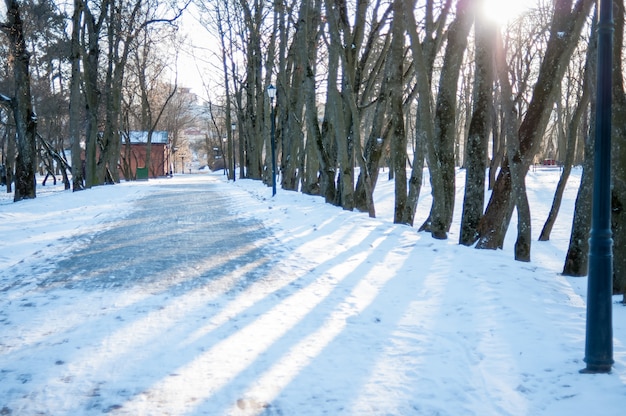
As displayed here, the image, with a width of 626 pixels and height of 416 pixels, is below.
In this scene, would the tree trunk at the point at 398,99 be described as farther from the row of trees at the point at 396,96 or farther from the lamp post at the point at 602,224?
the lamp post at the point at 602,224

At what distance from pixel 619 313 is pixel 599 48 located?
2.61 m

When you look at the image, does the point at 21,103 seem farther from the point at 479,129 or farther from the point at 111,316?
the point at 111,316

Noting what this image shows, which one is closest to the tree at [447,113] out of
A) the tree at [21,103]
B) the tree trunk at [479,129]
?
the tree trunk at [479,129]

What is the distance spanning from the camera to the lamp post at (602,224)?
11.9 ft

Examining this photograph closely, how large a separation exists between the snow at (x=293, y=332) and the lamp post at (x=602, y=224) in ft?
0.58

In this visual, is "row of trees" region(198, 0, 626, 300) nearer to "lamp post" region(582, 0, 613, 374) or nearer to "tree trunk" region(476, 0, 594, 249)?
"tree trunk" region(476, 0, 594, 249)

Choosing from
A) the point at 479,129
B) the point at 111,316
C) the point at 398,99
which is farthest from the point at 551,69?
the point at 111,316

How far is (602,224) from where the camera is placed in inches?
144

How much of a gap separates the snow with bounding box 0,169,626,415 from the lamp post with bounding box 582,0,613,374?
6.9 inches

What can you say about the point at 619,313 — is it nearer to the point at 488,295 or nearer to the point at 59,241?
the point at 488,295

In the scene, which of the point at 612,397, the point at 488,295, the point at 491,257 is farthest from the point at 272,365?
the point at 491,257

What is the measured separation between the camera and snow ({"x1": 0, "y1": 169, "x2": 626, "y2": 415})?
3412 millimetres

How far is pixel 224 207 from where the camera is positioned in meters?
16.9

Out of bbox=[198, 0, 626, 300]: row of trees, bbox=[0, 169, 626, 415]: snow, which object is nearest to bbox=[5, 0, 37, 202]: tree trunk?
bbox=[198, 0, 626, 300]: row of trees
